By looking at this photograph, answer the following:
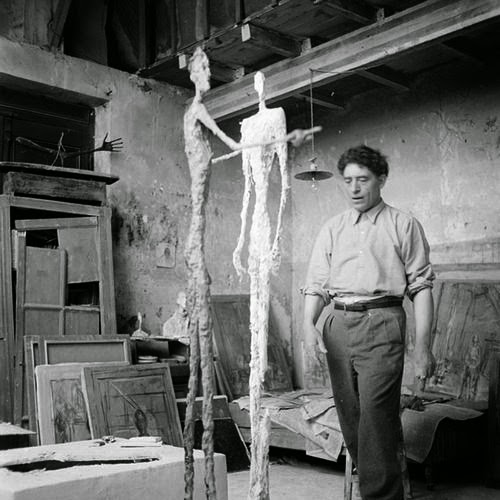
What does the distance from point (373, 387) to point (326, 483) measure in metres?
1.90

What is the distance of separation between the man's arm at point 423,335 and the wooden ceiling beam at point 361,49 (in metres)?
2.19

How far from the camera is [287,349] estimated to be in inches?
269

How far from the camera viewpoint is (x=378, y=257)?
312 cm

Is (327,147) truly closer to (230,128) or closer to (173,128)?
(230,128)

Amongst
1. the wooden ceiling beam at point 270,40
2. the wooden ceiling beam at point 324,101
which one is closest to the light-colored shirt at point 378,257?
the wooden ceiling beam at point 270,40

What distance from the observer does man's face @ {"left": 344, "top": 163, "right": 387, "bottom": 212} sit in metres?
3.13

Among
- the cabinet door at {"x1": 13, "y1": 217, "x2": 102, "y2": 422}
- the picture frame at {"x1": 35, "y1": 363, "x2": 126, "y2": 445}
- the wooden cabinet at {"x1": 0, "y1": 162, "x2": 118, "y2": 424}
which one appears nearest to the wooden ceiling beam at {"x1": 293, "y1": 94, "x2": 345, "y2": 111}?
the wooden cabinet at {"x1": 0, "y1": 162, "x2": 118, "y2": 424}

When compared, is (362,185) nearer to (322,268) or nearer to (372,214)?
(372,214)

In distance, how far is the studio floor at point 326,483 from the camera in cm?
423

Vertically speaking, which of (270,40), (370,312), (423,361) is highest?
(270,40)

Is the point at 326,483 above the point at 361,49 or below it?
below

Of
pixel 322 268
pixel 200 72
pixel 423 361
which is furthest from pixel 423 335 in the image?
pixel 200 72

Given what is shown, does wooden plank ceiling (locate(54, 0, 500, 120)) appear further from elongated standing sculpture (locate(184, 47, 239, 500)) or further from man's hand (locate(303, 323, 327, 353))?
elongated standing sculpture (locate(184, 47, 239, 500))

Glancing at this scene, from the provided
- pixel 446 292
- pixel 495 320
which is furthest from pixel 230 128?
pixel 495 320
